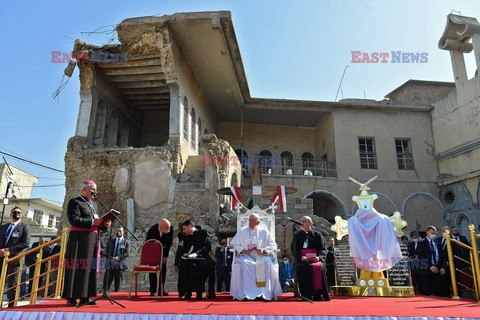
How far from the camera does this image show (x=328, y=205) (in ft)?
66.0

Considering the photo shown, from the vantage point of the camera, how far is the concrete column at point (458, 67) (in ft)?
60.2

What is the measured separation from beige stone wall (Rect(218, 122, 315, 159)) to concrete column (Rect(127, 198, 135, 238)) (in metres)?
9.77

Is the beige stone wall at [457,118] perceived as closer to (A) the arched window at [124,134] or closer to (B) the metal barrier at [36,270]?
(A) the arched window at [124,134]

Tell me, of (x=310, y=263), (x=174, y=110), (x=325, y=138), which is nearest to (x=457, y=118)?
(x=325, y=138)

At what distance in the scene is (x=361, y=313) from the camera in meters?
4.23

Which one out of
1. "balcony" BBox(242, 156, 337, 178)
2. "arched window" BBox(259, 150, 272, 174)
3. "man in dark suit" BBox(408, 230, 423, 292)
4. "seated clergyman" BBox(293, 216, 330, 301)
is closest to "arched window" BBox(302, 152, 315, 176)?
"balcony" BBox(242, 156, 337, 178)

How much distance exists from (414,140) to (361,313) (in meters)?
17.6

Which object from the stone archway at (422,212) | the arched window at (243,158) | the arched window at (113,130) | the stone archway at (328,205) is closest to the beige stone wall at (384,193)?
the stone archway at (422,212)

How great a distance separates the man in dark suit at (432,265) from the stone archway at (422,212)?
10320mm

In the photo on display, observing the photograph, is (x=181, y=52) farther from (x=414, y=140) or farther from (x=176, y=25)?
(x=414, y=140)

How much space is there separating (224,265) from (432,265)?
5.01 meters

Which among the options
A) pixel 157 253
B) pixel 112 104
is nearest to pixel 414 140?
pixel 112 104

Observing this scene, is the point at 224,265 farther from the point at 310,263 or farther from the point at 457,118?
the point at 457,118

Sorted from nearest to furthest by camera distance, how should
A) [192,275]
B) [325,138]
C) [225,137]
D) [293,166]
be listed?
[192,275] < [293,166] < [325,138] < [225,137]
